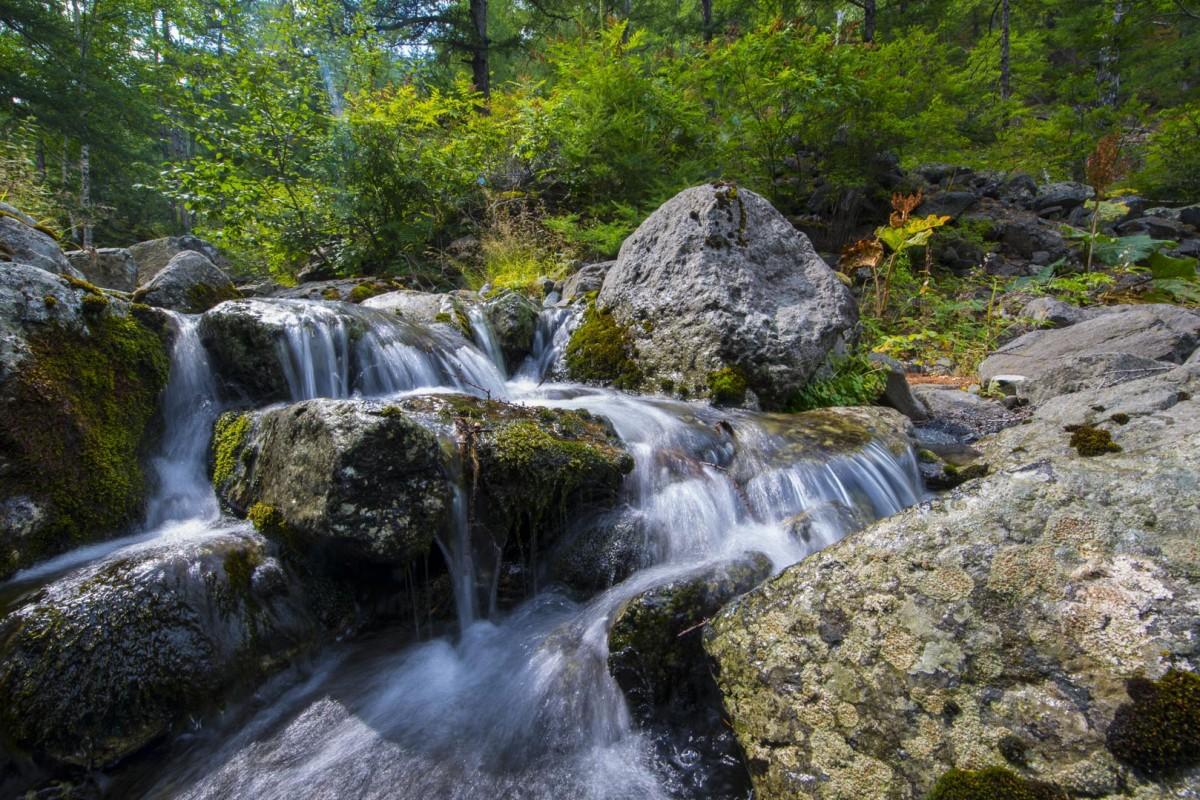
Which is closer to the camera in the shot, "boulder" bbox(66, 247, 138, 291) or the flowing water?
the flowing water

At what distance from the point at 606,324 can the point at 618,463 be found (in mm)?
3116

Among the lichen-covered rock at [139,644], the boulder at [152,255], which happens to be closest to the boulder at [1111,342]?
the lichen-covered rock at [139,644]

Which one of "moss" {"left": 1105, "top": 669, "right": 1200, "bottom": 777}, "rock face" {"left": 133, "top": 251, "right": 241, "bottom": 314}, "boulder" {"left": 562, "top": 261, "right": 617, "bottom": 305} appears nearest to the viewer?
"moss" {"left": 1105, "top": 669, "right": 1200, "bottom": 777}

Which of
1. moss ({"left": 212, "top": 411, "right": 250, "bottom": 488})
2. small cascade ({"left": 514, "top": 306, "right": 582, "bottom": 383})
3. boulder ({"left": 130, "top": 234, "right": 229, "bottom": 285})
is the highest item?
boulder ({"left": 130, "top": 234, "right": 229, "bottom": 285})

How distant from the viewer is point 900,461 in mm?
4414

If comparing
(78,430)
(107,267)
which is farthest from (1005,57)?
(78,430)

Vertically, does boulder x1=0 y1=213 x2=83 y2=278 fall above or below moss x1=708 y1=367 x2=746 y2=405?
above

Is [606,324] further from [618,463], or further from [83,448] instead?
[83,448]

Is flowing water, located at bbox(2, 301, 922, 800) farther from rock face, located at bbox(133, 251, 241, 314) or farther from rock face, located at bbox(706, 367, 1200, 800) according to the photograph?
rock face, located at bbox(133, 251, 241, 314)

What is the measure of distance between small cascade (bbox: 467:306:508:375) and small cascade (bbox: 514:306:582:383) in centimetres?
27

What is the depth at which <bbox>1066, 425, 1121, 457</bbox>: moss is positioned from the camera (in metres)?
3.73

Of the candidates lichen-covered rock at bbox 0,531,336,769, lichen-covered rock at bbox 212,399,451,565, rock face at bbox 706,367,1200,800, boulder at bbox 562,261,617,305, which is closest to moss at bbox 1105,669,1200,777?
rock face at bbox 706,367,1200,800

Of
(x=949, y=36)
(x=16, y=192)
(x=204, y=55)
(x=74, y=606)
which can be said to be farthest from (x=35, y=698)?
(x=949, y=36)

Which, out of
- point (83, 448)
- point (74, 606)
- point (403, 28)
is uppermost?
point (403, 28)
